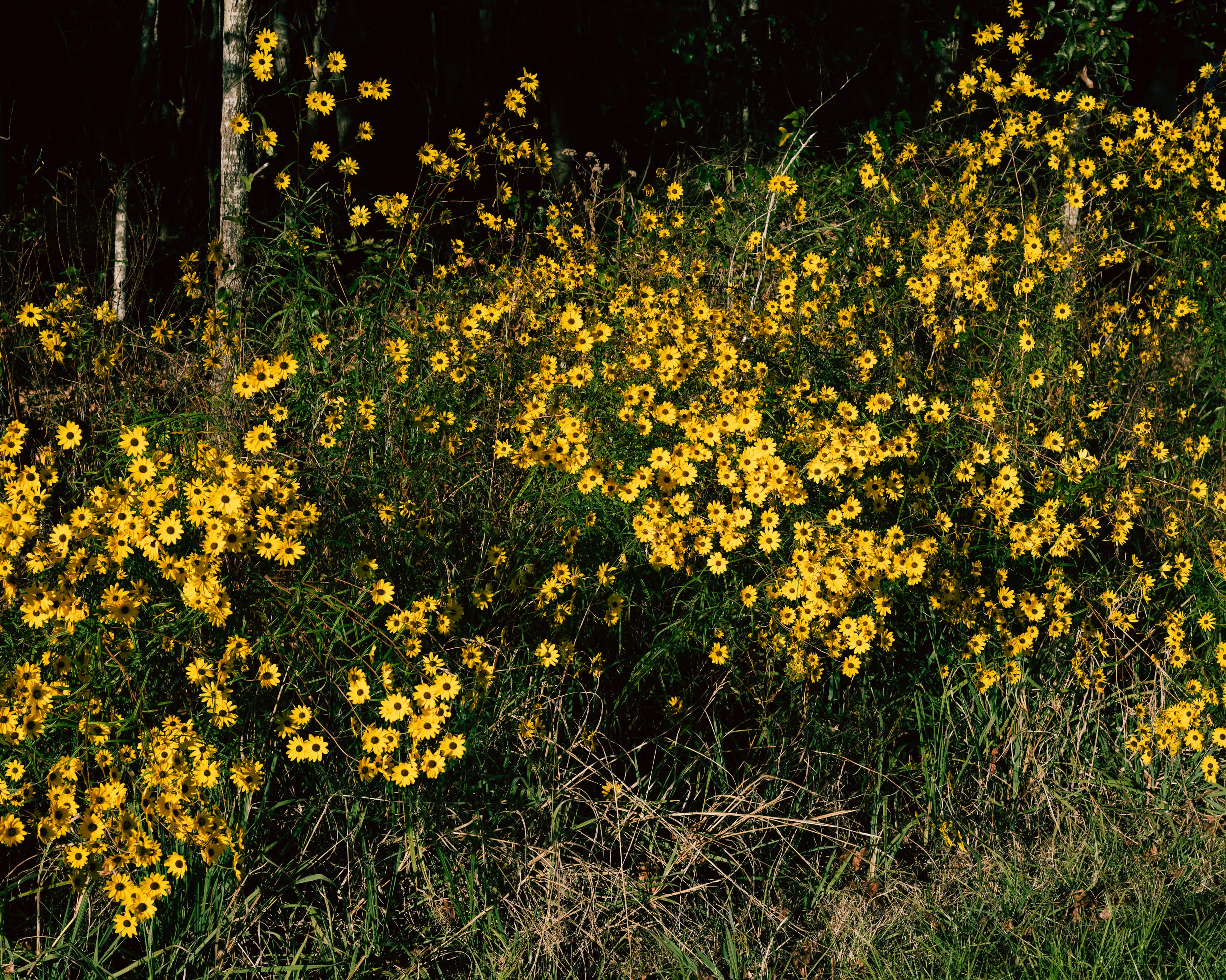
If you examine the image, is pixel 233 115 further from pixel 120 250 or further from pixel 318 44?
pixel 120 250

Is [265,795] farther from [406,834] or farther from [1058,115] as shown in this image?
[1058,115]

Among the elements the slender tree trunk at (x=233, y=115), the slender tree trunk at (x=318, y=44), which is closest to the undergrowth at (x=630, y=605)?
the slender tree trunk at (x=233, y=115)

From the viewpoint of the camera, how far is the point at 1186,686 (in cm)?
287

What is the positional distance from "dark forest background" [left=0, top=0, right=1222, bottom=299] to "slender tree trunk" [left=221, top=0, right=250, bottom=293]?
0.12m

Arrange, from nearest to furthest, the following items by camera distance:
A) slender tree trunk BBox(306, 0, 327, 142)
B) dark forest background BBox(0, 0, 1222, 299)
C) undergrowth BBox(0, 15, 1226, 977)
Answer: undergrowth BBox(0, 15, 1226, 977)
slender tree trunk BBox(306, 0, 327, 142)
dark forest background BBox(0, 0, 1222, 299)

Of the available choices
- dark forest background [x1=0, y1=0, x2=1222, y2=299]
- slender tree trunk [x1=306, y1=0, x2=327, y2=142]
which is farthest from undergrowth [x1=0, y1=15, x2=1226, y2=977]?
dark forest background [x1=0, y1=0, x2=1222, y2=299]

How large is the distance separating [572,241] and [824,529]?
2.28 meters

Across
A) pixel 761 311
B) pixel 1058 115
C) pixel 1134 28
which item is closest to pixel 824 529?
pixel 761 311

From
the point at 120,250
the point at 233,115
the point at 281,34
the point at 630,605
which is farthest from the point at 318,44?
the point at 630,605

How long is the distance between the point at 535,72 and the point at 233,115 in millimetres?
3828

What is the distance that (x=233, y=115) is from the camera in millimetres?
3982

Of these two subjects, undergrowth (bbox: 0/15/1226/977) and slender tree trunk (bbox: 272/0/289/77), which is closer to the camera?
undergrowth (bbox: 0/15/1226/977)

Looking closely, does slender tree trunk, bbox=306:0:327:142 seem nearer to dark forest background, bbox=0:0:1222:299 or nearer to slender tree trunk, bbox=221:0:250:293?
dark forest background, bbox=0:0:1222:299

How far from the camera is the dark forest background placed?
4918mm
